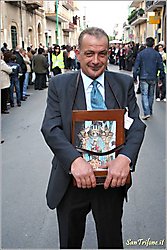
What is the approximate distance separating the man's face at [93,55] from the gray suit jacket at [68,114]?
A: 0.11m

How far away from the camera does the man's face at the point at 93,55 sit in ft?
6.67

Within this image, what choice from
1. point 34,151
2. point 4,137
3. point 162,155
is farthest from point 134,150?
point 4,137

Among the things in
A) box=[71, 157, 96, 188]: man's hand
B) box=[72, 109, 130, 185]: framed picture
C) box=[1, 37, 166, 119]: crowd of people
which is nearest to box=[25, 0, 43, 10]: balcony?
box=[1, 37, 166, 119]: crowd of people

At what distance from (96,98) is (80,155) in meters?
0.35

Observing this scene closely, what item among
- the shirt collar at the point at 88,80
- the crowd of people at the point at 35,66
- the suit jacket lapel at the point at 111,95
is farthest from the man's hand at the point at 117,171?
the crowd of people at the point at 35,66

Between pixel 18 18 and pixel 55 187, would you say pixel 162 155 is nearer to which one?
pixel 55 187

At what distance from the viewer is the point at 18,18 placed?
77.3 ft

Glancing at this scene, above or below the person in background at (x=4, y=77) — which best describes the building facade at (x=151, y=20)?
above

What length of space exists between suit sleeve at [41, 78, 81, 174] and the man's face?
24cm

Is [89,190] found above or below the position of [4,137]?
above

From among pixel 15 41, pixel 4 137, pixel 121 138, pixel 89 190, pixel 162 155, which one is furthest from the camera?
pixel 15 41

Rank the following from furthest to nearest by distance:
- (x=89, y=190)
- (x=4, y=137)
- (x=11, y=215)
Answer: (x=4, y=137) < (x=11, y=215) < (x=89, y=190)

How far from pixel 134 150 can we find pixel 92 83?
46cm

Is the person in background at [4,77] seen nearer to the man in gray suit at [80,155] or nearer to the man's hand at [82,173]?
the man in gray suit at [80,155]
